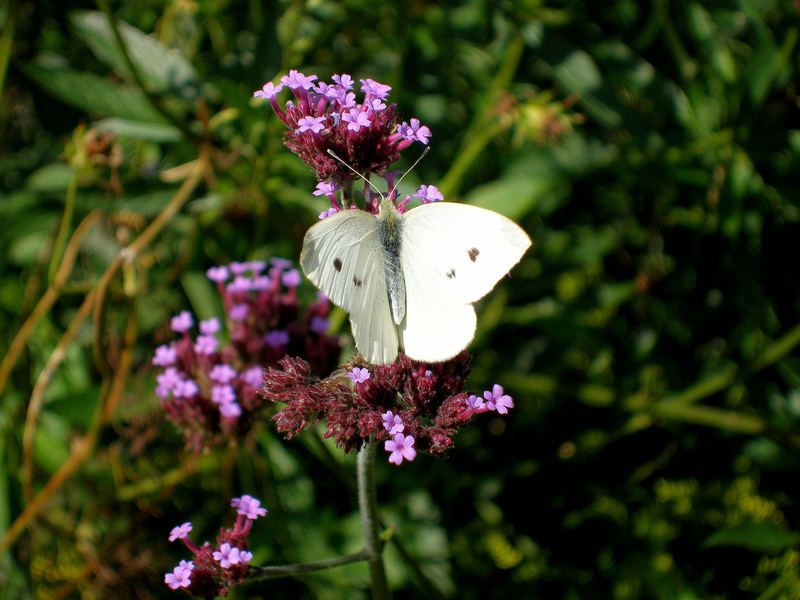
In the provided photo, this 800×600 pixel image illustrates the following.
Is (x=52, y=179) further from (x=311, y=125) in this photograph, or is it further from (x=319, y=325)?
(x=311, y=125)

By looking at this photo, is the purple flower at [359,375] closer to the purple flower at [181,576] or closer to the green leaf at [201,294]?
the purple flower at [181,576]

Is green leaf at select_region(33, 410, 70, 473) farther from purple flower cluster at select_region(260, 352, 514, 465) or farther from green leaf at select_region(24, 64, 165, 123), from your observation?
purple flower cluster at select_region(260, 352, 514, 465)

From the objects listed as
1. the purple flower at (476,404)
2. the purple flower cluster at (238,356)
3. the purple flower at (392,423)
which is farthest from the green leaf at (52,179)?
the purple flower at (476,404)

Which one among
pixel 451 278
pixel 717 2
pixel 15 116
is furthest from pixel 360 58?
pixel 451 278

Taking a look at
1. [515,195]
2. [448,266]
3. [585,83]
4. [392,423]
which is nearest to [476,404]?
[392,423]

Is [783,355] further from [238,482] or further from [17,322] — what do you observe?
[17,322]

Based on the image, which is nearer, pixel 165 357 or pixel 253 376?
pixel 253 376
